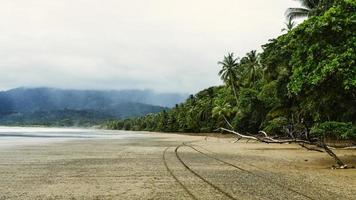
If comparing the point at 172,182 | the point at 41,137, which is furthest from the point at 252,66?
the point at 172,182

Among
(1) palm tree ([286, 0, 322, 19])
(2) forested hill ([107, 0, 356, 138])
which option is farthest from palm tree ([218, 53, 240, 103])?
(1) palm tree ([286, 0, 322, 19])

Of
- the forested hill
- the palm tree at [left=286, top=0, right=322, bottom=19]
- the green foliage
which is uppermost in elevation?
the palm tree at [left=286, top=0, right=322, bottom=19]

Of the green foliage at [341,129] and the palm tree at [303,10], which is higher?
the palm tree at [303,10]

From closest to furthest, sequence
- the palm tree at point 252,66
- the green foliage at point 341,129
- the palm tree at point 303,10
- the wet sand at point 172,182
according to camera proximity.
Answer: the wet sand at point 172,182 → the green foliage at point 341,129 → the palm tree at point 303,10 → the palm tree at point 252,66

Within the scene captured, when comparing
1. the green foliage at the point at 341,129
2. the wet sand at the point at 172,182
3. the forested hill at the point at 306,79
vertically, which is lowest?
the wet sand at the point at 172,182

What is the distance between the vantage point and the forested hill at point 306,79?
21.0 meters

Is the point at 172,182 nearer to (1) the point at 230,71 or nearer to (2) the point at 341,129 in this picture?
(2) the point at 341,129

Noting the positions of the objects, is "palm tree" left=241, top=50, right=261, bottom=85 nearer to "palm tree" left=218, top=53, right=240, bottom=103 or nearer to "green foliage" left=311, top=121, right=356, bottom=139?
"palm tree" left=218, top=53, right=240, bottom=103

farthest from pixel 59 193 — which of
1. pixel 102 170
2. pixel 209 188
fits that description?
pixel 102 170

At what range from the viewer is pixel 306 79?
72.3 feet

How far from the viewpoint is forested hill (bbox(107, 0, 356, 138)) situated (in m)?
21.0

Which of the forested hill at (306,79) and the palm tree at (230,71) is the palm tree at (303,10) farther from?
the palm tree at (230,71)

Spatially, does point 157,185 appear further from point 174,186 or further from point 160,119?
point 160,119

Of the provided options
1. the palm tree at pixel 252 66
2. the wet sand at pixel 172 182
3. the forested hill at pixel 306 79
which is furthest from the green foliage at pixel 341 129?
the palm tree at pixel 252 66
